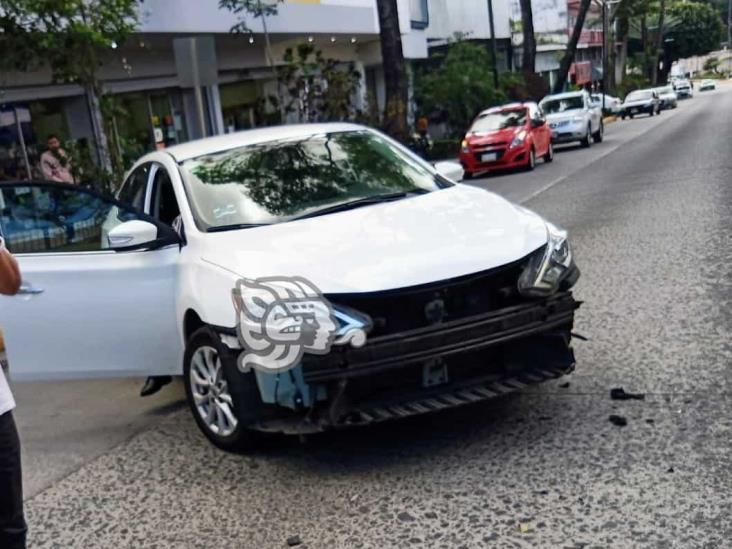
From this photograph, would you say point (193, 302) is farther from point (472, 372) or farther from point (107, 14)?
point (107, 14)

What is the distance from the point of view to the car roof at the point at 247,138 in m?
5.84

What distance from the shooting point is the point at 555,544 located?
3404 mm

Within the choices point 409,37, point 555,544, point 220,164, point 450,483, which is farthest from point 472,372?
point 409,37

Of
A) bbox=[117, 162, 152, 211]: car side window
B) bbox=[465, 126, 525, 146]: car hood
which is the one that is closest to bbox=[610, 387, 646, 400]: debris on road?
bbox=[117, 162, 152, 211]: car side window

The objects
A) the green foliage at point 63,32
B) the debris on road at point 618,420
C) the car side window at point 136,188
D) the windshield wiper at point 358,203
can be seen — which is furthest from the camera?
the green foliage at point 63,32

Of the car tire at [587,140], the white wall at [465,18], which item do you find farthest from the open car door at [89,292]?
the white wall at [465,18]

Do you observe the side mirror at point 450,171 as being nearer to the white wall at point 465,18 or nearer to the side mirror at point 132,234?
the side mirror at point 132,234

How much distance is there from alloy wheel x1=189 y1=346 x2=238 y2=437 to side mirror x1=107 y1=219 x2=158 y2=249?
713 mm

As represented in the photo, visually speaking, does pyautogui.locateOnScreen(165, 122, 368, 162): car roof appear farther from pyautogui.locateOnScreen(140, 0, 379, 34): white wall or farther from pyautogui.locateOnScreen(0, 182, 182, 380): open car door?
pyautogui.locateOnScreen(140, 0, 379, 34): white wall

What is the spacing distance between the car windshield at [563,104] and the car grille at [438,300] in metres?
23.6

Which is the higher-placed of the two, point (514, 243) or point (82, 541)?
point (514, 243)

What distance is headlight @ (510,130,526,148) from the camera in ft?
65.9

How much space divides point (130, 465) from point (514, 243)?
2.36 metres

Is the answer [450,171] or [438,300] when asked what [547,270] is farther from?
[450,171]
